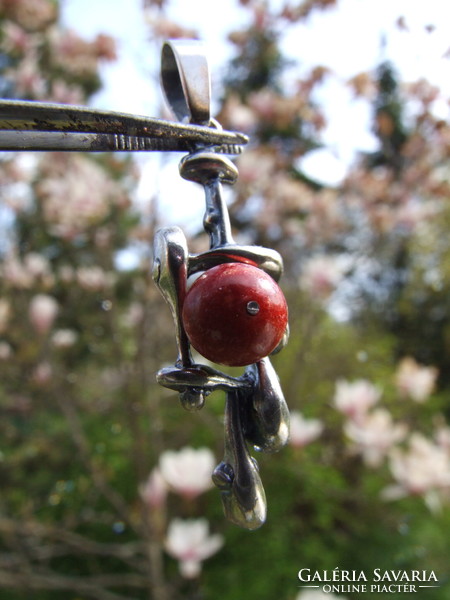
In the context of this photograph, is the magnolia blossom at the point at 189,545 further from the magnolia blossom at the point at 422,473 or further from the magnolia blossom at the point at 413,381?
the magnolia blossom at the point at 413,381

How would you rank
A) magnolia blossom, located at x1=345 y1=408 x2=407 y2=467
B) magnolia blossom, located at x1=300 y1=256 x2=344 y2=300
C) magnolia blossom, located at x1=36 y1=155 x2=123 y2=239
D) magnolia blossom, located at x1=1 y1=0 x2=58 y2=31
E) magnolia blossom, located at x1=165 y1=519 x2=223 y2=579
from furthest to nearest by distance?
magnolia blossom, located at x1=1 y1=0 x2=58 y2=31 → magnolia blossom, located at x1=300 y1=256 x2=344 y2=300 → magnolia blossom, located at x1=36 y1=155 x2=123 y2=239 → magnolia blossom, located at x1=345 y1=408 x2=407 y2=467 → magnolia blossom, located at x1=165 y1=519 x2=223 y2=579

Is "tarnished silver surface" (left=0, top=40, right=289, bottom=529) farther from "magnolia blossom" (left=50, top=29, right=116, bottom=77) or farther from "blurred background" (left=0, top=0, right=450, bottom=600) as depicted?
"magnolia blossom" (left=50, top=29, right=116, bottom=77)

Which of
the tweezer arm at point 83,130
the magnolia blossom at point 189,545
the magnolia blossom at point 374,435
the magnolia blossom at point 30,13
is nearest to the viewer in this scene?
the tweezer arm at point 83,130

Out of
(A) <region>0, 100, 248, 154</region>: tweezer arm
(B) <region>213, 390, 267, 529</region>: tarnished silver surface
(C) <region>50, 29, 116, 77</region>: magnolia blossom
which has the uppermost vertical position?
(C) <region>50, 29, 116, 77</region>: magnolia blossom

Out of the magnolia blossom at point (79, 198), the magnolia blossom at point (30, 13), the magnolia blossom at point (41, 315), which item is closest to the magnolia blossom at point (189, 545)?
the magnolia blossom at point (41, 315)

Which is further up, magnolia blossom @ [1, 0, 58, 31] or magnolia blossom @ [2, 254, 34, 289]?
magnolia blossom @ [1, 0, 58, 31]

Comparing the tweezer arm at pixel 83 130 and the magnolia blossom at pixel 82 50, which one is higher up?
the magnolia blossom at pixel 82 50

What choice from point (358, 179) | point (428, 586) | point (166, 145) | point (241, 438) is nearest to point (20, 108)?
point (166, 145)

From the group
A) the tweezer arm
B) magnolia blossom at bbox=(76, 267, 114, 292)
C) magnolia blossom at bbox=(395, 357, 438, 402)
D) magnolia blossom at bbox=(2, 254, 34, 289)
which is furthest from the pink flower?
magnolia blossom at bbox=(2, 254, 34, 289)

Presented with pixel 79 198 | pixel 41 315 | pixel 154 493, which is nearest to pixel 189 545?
pixel 154 493
